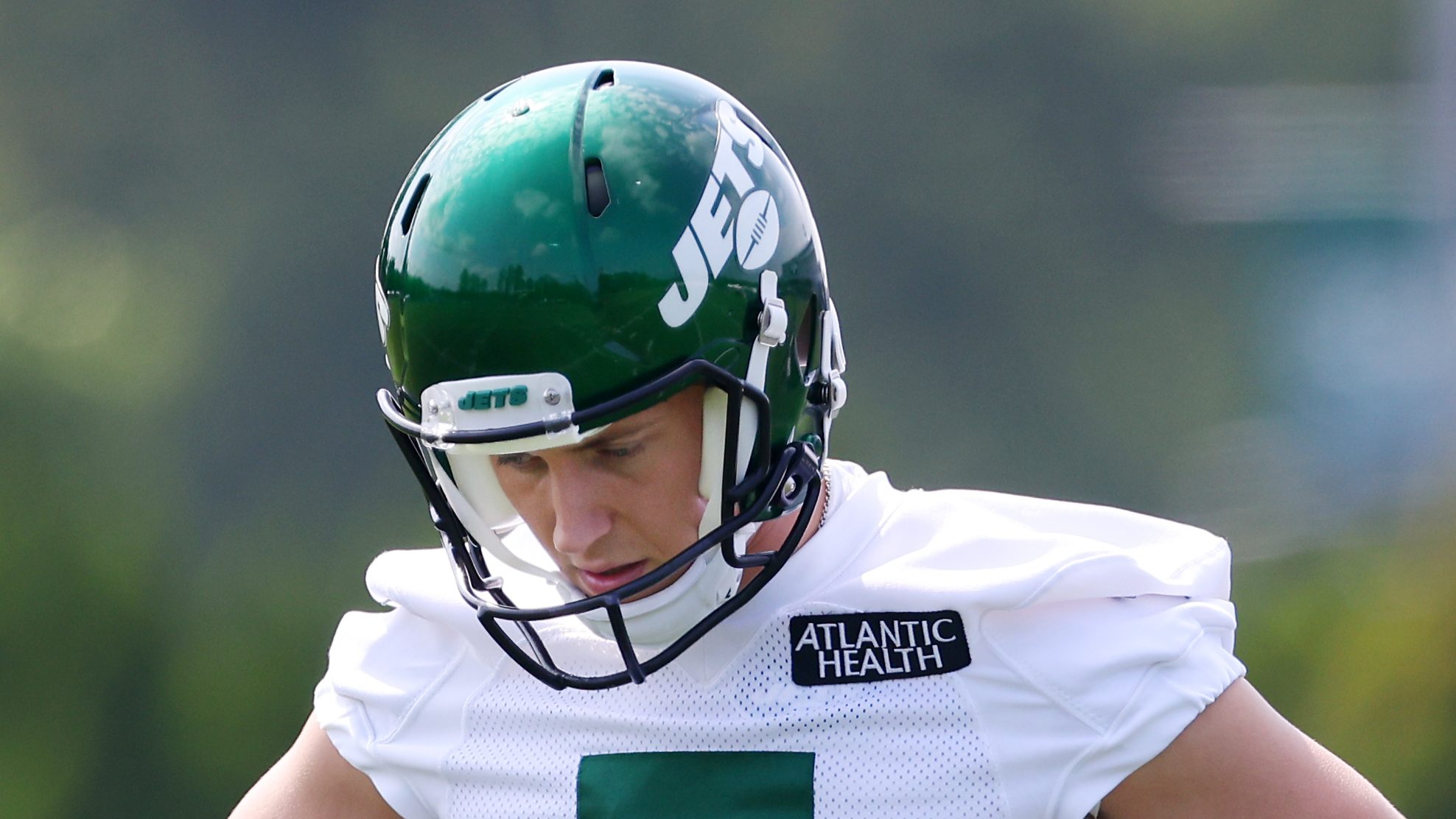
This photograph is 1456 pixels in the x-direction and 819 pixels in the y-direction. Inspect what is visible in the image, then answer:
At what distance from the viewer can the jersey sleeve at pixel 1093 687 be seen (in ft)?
4.05

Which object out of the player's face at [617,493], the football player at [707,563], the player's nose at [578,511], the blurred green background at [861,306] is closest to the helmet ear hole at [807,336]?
the football player at [707,563]

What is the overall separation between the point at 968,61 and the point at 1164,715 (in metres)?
5.70

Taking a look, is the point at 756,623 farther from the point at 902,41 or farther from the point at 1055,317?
the point at 902,41

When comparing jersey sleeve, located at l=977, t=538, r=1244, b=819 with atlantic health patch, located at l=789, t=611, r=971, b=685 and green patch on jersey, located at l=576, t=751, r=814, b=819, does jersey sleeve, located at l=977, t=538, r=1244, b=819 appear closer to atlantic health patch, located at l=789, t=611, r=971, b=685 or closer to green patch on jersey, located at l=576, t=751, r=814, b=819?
atlantic health patch, located at l=789, t=611, r=971, b=685

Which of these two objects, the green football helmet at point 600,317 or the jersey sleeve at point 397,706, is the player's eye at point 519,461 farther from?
the jersey sleeve at point 397,706

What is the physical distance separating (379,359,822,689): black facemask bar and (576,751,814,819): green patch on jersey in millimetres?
116

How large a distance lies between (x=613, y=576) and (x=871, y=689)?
0.24 m

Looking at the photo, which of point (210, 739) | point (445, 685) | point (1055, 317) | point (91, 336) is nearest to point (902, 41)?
point (1055, 317)

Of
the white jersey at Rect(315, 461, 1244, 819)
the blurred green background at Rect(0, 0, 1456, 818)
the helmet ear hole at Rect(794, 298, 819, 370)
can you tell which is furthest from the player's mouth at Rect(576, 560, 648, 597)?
the blurred green background at Rect(0, 0, 1456, 818)

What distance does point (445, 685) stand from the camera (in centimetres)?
143

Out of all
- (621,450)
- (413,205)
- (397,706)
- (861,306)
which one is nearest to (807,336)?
(621,450)

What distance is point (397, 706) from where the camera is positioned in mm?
1438

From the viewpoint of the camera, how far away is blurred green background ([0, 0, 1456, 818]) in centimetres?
397

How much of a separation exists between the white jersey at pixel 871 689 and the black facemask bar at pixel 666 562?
0.25ft
